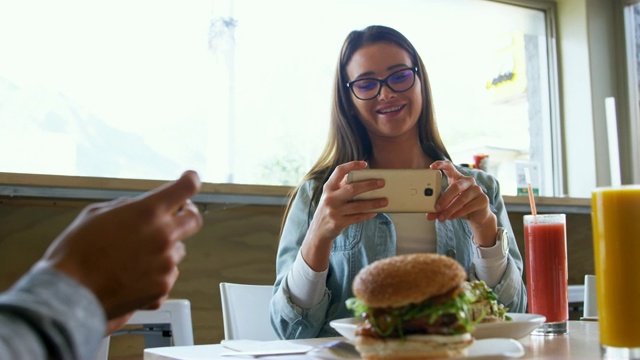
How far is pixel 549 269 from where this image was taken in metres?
1.28

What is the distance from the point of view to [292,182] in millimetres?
2809

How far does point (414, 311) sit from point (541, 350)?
0.26 meters

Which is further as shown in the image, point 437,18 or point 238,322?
point 437,18

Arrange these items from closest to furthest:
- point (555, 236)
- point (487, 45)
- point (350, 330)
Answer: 1. point (350, 330)
2. point (555, 236)
3. point (487, 45)

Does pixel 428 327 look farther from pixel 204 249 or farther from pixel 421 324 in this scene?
pixel 204 249

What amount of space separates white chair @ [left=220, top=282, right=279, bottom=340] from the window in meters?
1.10

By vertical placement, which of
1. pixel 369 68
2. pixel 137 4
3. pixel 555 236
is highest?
pixel 137 4

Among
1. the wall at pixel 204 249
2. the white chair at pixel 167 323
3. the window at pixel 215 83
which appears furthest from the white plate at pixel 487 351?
the window at pixel 215 83

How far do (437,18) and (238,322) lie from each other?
7.05ft

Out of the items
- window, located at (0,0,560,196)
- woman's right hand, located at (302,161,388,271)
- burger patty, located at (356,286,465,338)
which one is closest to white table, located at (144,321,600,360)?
burger patty, located at (356,286,465,338)

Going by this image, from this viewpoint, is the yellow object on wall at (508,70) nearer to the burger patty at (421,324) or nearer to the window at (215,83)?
the window at (215,83)

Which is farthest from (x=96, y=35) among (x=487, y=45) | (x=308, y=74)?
(x=487, y=45)

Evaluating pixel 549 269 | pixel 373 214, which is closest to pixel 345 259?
pixel 373 214

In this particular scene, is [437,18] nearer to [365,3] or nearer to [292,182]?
[365,3]
